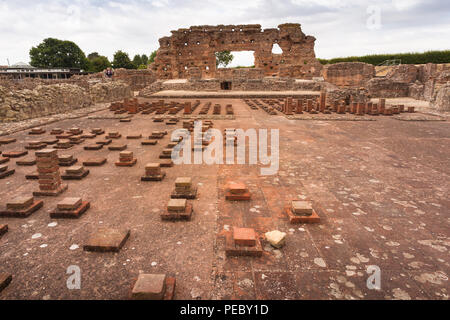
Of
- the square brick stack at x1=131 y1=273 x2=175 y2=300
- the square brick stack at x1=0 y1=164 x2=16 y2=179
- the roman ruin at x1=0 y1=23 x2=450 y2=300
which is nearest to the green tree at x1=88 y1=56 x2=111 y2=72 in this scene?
the roman ruin at x1=0 y1=23 x2=450 y2=300

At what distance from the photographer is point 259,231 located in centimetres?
302

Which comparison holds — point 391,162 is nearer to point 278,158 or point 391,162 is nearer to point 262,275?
point 278,158

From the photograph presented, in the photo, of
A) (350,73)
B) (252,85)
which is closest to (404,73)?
(350,73)

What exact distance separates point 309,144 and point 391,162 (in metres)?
2.03

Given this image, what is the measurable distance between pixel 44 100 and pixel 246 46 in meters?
25.4

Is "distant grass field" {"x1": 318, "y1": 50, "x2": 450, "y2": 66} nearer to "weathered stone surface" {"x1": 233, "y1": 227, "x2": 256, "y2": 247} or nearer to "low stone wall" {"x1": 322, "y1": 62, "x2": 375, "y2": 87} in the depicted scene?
"low stone wall" {"x1": 322, "y1": 62, "x2": 375, "y2": 87}

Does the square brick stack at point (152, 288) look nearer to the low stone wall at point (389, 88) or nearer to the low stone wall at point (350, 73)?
the low stone wall at point (389, 88)

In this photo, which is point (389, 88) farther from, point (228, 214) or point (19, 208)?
point (19, 208)

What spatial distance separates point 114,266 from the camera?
8.00ft

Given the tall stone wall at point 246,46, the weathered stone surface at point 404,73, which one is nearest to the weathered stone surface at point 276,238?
the weathered stone surface at point 404,73

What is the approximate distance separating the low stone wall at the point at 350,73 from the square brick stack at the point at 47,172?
83.6ft

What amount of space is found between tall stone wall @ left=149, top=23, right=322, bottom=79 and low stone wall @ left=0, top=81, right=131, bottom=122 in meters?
15.6

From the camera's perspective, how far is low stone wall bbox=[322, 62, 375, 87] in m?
23.9

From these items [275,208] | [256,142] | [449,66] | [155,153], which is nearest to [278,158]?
[256,142]
